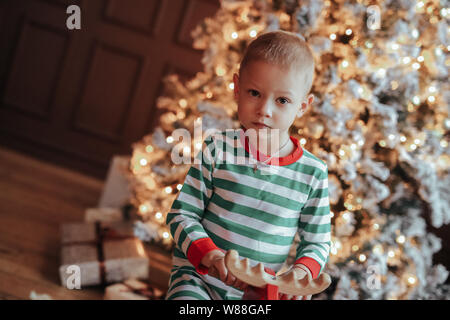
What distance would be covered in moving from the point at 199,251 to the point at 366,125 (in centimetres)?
95

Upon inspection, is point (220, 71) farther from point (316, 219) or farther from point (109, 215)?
point (109, 215)

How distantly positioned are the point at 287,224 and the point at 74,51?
2.14m

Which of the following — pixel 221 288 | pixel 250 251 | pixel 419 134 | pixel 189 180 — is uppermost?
Result: pixel 419 134

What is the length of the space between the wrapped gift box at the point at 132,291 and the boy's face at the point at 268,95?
35.8 inches

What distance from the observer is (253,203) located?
97 centimetres

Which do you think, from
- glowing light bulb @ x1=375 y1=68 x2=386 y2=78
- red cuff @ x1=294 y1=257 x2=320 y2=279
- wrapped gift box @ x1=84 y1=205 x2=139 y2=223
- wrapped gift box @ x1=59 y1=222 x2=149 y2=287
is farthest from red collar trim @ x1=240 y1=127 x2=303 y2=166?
wrapped gift box @ x1=84 y1=205 x2=139 y2=223

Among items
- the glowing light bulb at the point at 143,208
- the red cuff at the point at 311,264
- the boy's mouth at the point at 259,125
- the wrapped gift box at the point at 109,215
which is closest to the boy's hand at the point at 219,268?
the red cuff at the point at 311,264

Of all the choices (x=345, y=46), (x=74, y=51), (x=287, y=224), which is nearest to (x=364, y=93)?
(x=345, y=46)

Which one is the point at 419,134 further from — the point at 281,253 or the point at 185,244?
the point at 185,244

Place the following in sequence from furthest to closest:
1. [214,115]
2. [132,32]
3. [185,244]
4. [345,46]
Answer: [132,32] → [214,115] → [345,46] → [185,244]

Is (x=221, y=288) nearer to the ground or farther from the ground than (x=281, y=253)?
nearer to the ground

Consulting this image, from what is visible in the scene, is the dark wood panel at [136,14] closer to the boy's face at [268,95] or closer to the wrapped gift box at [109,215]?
the wrapped gift box at [109,215]

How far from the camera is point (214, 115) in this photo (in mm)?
1567

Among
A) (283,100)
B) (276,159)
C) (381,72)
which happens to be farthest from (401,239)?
(283,100)
